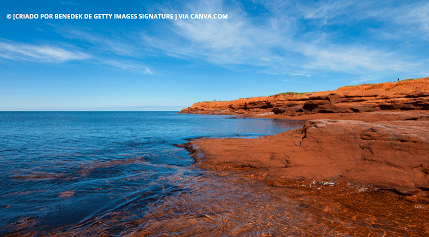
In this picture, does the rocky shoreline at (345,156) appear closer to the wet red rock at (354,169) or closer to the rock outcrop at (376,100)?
the wet red rock at (354,169)

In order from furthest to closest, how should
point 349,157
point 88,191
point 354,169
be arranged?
point 349,157 → point 354,169 → point 88,191

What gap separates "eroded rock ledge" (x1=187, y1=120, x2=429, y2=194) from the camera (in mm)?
5176

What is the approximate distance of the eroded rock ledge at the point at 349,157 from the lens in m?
5.18

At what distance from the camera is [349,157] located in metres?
A: 6.16

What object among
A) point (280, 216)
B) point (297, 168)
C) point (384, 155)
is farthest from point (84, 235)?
point (384, 155)

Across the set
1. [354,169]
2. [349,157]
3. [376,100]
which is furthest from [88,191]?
[376,100]

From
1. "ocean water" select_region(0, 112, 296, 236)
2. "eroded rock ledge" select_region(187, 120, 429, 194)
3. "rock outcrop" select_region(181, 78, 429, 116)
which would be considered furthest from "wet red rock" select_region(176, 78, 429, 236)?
"rock outcrop" select_region(181, 78, 429, 116)

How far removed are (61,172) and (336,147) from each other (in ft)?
31.0

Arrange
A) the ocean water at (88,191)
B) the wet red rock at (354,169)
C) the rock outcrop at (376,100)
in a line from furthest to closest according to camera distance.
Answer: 1. the rock outcrop at (376,100)
2. the wet red rock at (354,169)
3. the ocean water at (88,191)

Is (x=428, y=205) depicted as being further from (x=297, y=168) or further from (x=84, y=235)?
(x=84, y=235)

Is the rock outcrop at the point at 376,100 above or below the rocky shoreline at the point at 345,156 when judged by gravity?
above

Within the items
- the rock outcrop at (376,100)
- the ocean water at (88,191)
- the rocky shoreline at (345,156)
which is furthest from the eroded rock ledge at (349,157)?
the rock outcrop at (376,100)

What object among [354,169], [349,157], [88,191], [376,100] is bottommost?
[88,191]

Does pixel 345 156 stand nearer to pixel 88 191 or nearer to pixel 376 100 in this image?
pixel 88 191
